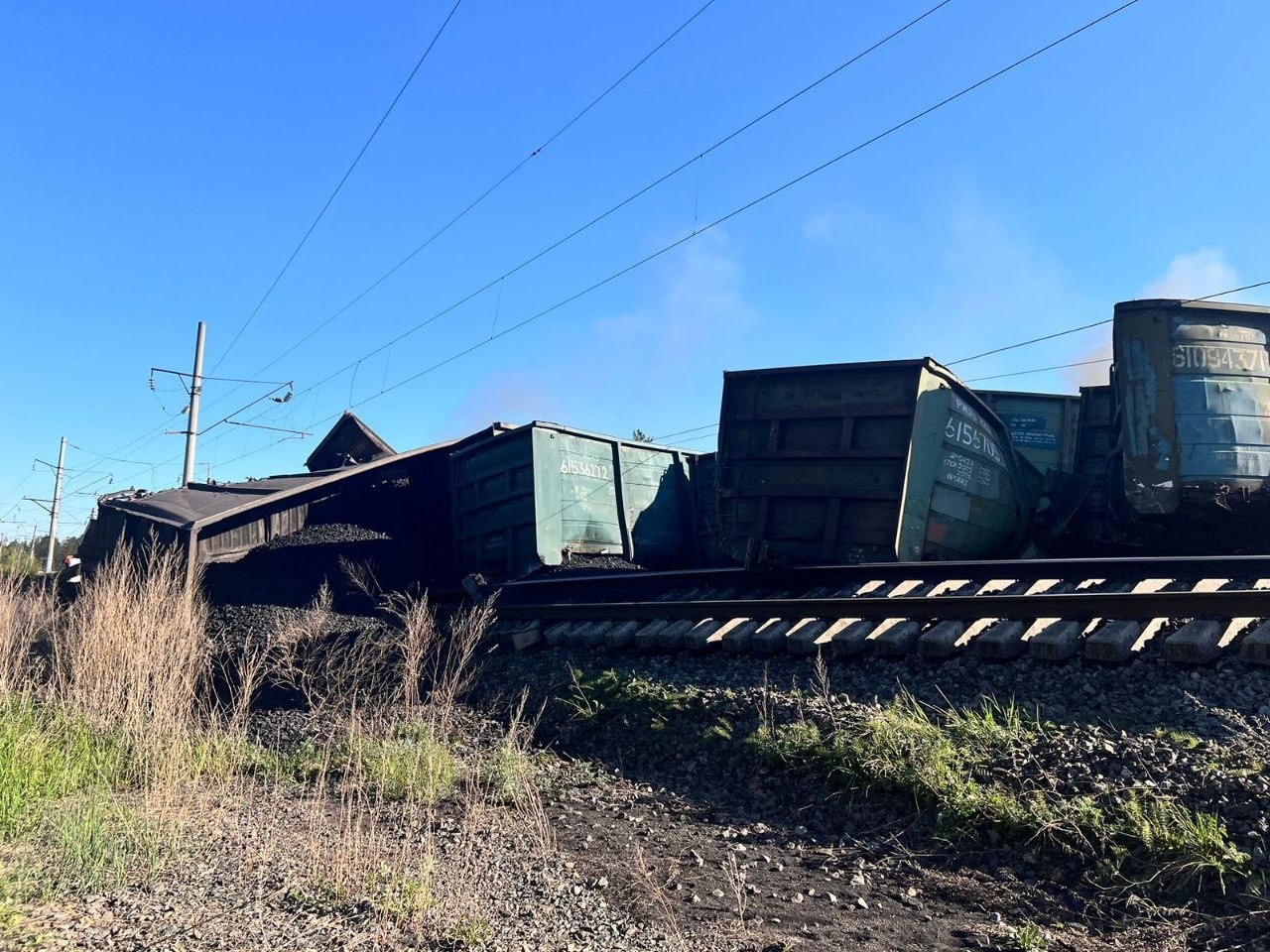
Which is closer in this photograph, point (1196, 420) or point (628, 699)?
point (628, 699)

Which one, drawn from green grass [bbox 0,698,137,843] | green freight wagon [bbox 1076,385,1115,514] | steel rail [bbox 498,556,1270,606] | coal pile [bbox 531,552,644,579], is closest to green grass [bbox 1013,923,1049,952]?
steel rail [bbox 498,556,1270,606]

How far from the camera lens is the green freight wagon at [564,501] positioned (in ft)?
40.5

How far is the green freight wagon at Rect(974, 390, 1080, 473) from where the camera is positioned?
1345 cm

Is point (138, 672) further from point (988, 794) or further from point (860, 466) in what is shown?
point (860, 466)

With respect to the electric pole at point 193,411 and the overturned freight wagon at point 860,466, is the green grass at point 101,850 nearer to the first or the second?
the overturned freight wagon at point 860,466

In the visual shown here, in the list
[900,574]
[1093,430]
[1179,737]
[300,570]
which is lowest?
[300,570]

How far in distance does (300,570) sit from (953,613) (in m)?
10.2

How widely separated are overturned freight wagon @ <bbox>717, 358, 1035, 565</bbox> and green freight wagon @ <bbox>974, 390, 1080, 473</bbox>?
3611mm

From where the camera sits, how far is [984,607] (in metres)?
6.38

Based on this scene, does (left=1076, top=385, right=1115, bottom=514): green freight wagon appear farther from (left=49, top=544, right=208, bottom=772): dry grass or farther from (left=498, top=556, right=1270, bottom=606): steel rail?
(left=49, top=544, right=208, bottom=772): dry grass

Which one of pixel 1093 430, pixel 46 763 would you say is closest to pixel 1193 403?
pixel 1093 430

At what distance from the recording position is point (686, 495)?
15164mm

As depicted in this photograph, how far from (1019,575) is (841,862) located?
160 inches

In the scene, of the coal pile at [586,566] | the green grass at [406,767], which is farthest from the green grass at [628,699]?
the coal pile at [586,566]
